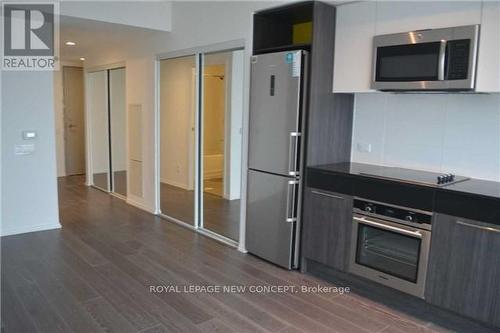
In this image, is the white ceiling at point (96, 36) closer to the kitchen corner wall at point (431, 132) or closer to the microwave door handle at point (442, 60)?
the kitchen corner wall at point (431, 132)

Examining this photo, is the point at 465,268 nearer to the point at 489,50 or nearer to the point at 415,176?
the point at 415,176

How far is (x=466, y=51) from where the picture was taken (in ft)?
8.41

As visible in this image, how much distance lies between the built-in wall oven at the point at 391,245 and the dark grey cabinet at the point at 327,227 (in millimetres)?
83

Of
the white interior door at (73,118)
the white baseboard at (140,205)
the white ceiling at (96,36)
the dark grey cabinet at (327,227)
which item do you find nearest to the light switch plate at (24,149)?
the white ceiling at (96,36)

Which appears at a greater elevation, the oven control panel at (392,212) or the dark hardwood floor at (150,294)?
the oven control panel at (392,212)

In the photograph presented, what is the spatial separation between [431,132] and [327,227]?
115cm

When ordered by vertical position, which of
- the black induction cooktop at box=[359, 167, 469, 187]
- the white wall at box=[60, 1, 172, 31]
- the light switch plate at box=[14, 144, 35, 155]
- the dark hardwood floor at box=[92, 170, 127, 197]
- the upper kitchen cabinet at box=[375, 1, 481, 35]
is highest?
the white wall at box=[60, 1, 172, 31]

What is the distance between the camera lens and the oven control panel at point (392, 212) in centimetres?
268

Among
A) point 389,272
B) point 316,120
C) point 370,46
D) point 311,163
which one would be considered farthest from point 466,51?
point 389,272

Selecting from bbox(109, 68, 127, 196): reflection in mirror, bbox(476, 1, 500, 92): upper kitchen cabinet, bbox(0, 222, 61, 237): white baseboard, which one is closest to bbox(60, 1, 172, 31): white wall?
bbox(109, 68, 127, 196): reflection in mirror

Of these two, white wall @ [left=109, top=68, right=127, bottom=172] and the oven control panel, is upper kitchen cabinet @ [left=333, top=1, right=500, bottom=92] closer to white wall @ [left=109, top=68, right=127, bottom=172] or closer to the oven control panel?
the oven control panel

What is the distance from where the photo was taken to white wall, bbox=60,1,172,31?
161 inches

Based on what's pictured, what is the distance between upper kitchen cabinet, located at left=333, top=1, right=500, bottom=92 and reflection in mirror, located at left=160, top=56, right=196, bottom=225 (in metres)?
2.00

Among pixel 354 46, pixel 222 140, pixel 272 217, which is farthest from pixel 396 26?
pixel 222 140
